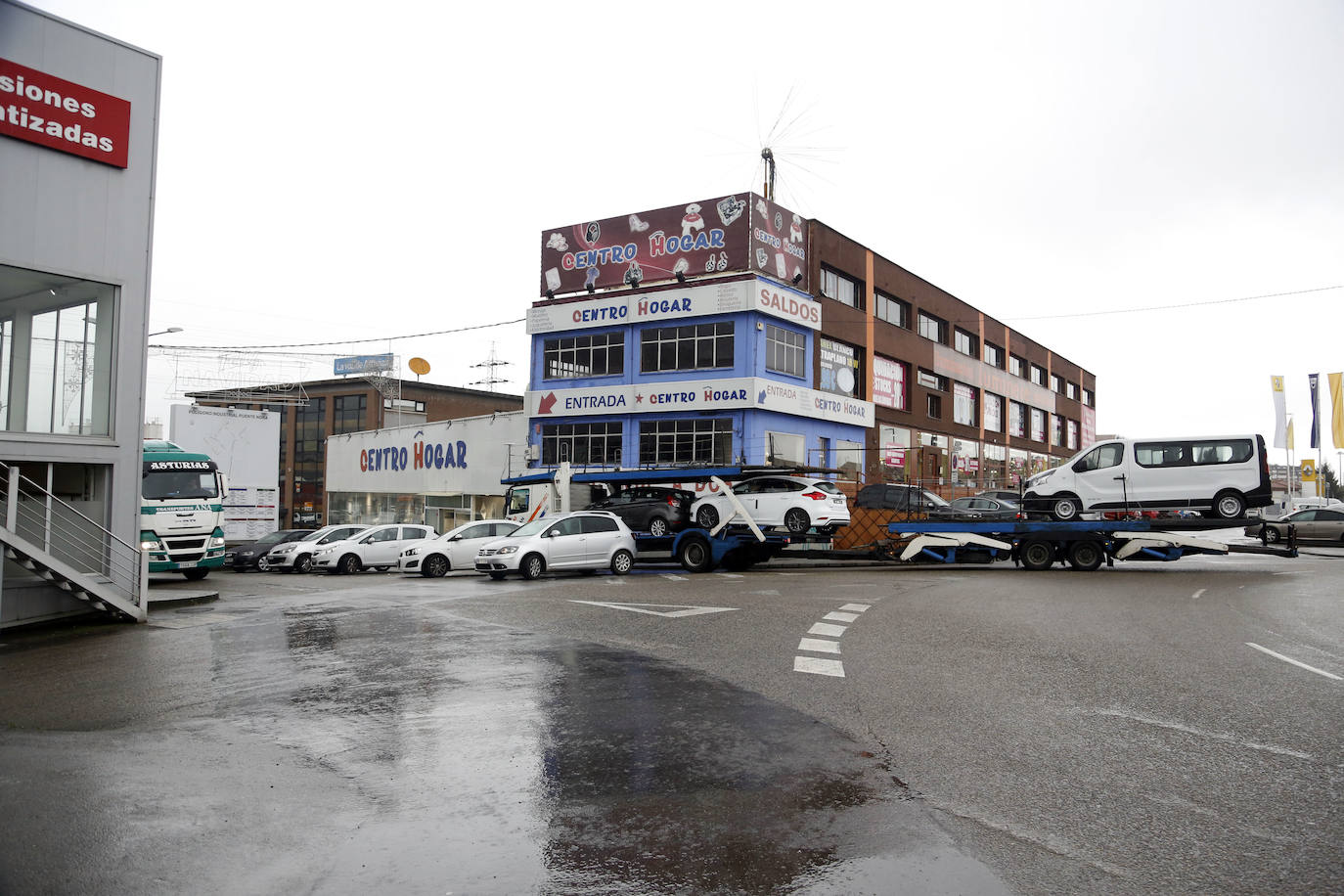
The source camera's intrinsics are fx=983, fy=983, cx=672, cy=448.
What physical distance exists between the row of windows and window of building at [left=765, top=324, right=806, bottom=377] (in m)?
3.19

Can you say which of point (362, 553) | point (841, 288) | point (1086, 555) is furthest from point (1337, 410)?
point (362, 553)

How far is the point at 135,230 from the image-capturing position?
1552cm

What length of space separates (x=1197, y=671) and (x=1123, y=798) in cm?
468

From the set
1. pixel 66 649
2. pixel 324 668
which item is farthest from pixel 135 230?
pixel 324 668

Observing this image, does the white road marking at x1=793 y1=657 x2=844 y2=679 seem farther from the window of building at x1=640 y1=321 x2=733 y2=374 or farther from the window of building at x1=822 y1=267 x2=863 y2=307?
the window of building at x1=822 y1=267 x2=863 y2=307

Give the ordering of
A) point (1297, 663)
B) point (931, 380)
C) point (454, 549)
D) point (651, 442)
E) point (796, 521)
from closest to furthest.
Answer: point (1297, 663), point (796, 521), point (454, 549), point (651, 442), point (931, 380)

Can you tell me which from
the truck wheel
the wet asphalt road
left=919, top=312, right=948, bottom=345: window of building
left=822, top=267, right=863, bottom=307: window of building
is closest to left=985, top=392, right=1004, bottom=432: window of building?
left=919, top=312, right=948, bottom=345: window of building

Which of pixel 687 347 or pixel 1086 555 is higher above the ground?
pixel 687 347

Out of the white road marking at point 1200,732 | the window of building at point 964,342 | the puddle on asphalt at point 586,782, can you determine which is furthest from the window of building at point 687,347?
the white road marking at point 1200,732

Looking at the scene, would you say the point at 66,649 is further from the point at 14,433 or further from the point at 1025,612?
the point at 1025,612

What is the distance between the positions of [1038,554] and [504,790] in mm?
19660

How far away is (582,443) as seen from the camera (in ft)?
137

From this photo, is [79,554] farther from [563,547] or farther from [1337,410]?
[1337,410]

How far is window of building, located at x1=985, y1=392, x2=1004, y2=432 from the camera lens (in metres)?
59.7
